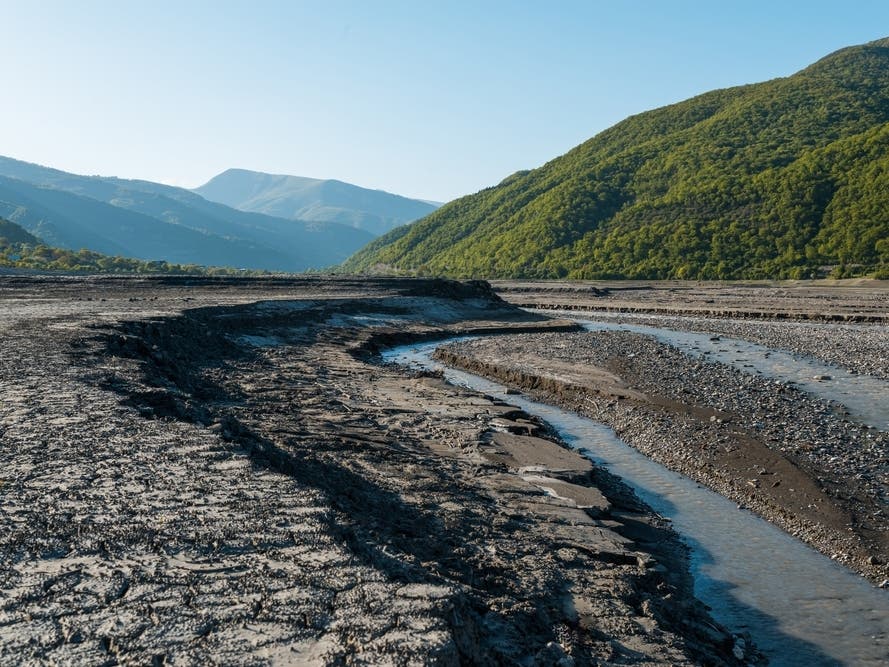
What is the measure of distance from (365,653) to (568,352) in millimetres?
20899

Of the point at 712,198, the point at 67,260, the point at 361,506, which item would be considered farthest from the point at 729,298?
the point at 67,260

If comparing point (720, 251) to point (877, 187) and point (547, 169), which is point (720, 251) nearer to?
point (877, 187)

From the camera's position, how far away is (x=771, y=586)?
25.7 feet

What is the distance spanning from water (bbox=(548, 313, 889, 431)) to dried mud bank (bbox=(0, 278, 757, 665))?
26.7 ft

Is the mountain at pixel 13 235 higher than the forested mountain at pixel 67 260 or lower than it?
higher

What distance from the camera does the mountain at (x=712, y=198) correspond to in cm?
6681

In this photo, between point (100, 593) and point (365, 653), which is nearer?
point (365, 653)

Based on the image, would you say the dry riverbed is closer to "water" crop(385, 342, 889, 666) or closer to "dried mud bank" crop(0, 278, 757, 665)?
"water" crop(385, 342, 889, 666)

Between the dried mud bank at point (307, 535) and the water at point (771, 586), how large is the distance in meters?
0.46

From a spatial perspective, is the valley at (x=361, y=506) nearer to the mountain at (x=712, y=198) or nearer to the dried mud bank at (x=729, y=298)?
the dried mud bank at (x=729, y=298)

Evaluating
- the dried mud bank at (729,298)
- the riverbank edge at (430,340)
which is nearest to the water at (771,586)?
the riverbank edge at (430,340)

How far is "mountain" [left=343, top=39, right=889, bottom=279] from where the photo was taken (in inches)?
2630

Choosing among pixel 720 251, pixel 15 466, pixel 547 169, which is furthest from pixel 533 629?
pixel 547 169

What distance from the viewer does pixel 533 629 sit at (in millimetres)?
5695
